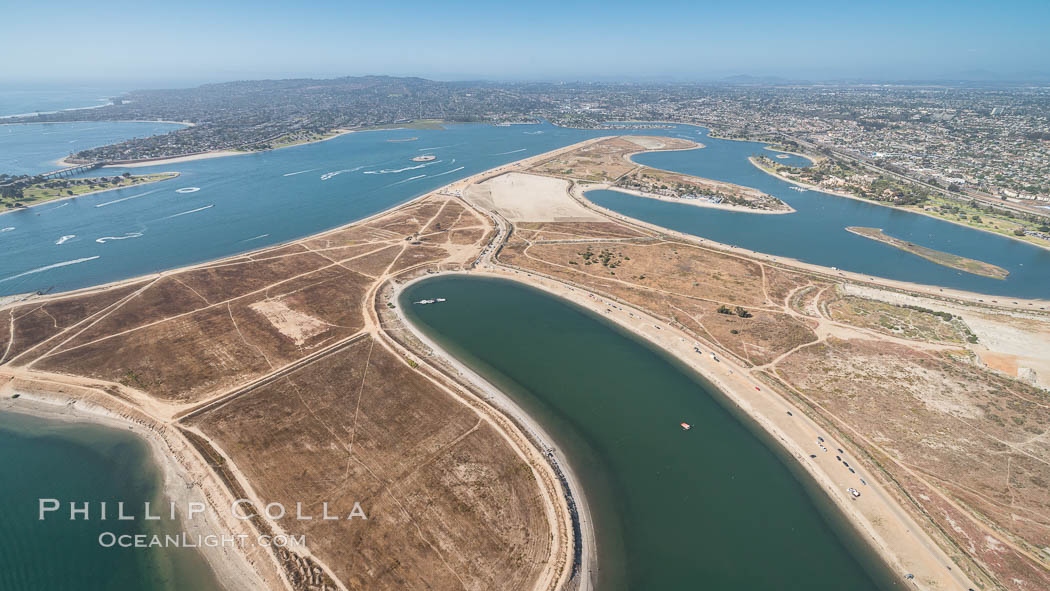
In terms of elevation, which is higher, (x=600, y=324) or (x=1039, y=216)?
(x=1039, y=216)

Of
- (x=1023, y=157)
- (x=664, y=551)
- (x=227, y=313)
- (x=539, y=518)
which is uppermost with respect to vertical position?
(x=1023, y=157)

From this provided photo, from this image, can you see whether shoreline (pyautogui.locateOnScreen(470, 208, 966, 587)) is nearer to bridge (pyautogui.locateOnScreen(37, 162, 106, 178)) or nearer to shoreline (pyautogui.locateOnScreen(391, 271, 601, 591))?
shoreline (pyautogui.locateOnScreen(391, 271, 601, 591))

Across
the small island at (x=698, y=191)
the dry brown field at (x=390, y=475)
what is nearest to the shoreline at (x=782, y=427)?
the dry brown field at (x=390, y=475)

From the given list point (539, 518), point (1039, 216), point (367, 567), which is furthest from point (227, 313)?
point (1039, 216)

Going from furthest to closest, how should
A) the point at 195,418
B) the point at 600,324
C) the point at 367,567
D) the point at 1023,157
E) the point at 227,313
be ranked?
1. the point at 1023,157
2. the point at 600,324
3. the point at 227,313
4. the point at 195,418
5. the point at 367,567

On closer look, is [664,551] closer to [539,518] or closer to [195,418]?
[539,518]

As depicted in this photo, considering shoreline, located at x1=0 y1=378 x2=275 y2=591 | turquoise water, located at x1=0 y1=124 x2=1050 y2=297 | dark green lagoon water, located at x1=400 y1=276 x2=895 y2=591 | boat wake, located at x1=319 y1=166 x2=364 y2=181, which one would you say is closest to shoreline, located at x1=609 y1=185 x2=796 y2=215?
turquoise water, located at x1=0 y1=124 x2=1050 y2=297

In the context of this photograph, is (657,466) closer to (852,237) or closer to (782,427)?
(782,427)
